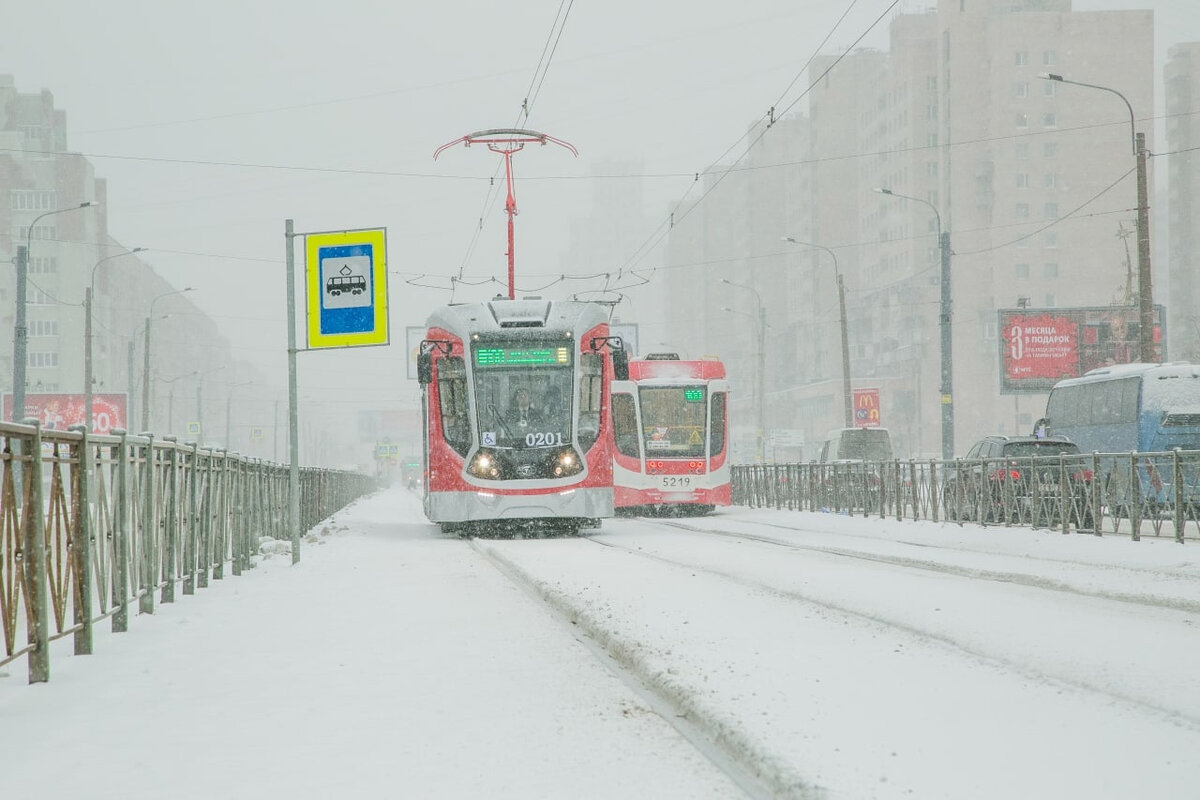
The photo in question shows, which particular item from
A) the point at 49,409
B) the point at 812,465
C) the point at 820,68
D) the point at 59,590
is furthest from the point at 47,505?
the point at 820,68

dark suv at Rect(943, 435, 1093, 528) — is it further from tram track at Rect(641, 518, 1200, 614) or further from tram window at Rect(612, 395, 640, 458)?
tram window at Rect(612, 395, 640, 458)

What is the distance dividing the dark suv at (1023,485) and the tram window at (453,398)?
8.37m

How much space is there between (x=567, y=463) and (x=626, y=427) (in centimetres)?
829

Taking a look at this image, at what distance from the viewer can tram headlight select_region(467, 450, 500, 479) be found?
20188 millimetres

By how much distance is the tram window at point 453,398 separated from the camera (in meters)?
20.4

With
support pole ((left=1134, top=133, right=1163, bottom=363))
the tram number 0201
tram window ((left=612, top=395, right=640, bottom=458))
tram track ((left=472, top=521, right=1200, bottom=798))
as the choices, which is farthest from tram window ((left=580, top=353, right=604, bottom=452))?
support pole ((left=1134, top=133, right=1163, bottom=363))

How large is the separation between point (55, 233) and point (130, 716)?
362 feet

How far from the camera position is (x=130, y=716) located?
20.1 feet

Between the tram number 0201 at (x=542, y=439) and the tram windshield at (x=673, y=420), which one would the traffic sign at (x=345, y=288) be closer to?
the tram number 0201 at (x=542, y=439)

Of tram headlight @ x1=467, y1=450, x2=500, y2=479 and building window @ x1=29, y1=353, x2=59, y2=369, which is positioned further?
building window @ x1=29, y1=353, x2=59, y2=369

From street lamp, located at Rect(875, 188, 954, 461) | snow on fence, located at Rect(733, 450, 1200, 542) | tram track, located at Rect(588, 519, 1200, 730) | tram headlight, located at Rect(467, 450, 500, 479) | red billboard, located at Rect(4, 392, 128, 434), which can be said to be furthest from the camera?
red billboard, located at Rect(4, 392, 128, 434)

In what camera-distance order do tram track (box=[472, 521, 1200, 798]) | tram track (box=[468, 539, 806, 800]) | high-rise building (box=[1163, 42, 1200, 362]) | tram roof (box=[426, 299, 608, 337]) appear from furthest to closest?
high-rise building (box=[1163, 42, 1200, 362]) < tram roof (box=[426, 299, 608, 337]) < tram track (box=[472, 521, 1200, 798]) < tram track (box=[468, 539, 806, 800])

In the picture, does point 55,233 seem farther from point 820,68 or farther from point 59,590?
point 59,590

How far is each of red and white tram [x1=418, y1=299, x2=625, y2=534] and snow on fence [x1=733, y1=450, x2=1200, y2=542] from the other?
6283 millimetres
